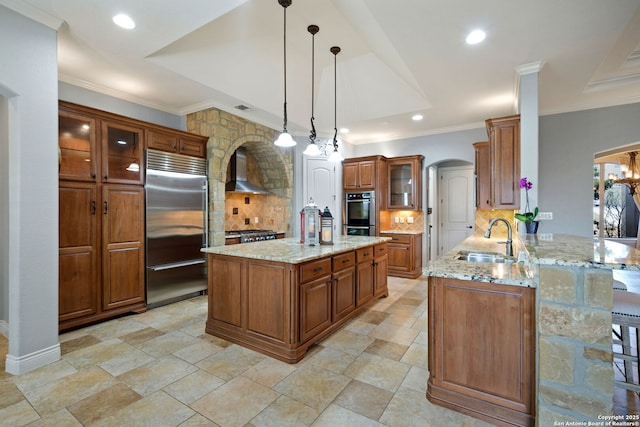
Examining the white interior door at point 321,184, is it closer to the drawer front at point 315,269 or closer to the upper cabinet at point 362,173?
the upper cabinet at point 362,173

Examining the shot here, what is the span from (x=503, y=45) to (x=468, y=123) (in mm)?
2741

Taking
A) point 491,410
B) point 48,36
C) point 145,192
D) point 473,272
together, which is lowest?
point 491,410

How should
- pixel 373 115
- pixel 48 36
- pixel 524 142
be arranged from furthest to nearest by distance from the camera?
pixel 373 115
pixel 524 142
pixel 48 36

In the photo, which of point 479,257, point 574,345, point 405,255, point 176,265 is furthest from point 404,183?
point 574,345

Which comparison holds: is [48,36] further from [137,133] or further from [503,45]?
[503,45]

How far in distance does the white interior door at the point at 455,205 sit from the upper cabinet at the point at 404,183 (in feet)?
4.62

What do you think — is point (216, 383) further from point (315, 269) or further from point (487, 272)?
point (487, 272)

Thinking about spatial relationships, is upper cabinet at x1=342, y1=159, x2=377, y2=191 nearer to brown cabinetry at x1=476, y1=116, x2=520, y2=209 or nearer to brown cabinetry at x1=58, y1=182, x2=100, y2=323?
brown cabinetry at x1=476, y1=116, x2=520, y2=209

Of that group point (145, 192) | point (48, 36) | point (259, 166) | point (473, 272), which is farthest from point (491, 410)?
point (259, 166)

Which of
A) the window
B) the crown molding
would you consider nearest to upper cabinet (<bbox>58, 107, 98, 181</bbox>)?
the crown molding

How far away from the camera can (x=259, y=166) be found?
19.2 feet

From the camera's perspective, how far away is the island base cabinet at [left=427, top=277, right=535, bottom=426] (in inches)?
65.7

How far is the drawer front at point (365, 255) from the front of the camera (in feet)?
11.3

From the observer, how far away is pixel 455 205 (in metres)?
6.68
